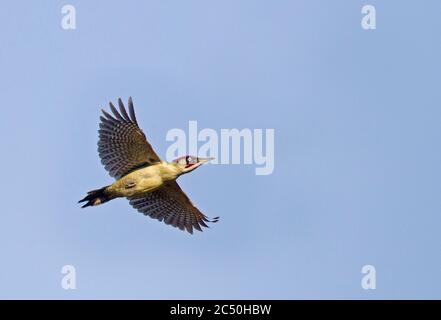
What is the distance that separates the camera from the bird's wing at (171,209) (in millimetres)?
25531

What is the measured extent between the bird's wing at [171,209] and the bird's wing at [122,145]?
1465 mm

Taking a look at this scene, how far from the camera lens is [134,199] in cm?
2570

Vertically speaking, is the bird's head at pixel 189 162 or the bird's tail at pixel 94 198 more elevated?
the bird's head at pixel 189 162

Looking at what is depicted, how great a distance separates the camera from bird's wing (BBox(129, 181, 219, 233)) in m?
25.5

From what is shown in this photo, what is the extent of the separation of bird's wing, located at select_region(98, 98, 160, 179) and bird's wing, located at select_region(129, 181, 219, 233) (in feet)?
4.81

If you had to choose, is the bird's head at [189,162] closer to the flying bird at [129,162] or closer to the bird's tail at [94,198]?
the flying bird at [129,162]

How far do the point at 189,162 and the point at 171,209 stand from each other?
2438mm

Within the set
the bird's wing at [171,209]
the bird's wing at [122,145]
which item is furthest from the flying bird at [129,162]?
the bird's wing at [171,209]
